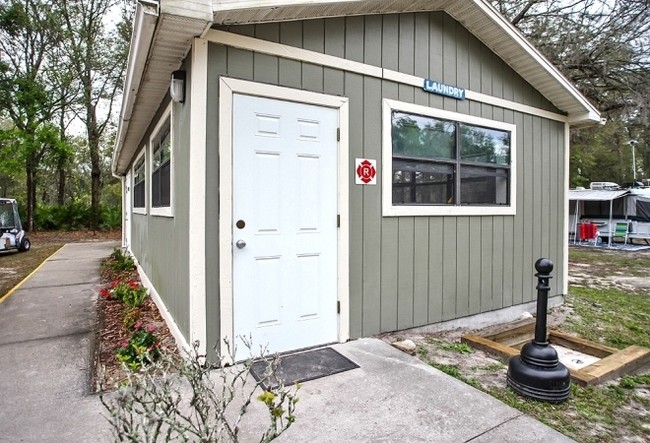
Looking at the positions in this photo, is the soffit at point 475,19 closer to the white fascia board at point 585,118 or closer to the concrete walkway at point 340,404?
the white fascia board at point 585,118

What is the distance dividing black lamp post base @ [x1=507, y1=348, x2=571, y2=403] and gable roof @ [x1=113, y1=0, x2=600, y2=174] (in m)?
3.07

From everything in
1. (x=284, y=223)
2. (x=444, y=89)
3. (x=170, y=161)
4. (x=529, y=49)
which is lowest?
(x=284, y=223)

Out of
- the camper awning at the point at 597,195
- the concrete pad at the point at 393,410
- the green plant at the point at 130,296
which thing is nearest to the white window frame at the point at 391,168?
the concrete pad at the point at 393,410

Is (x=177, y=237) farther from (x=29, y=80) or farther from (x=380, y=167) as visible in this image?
(x=29, y=80)

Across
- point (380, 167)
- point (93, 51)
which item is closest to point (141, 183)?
point (380, 167)

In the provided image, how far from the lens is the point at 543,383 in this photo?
2.59m

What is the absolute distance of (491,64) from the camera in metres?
4.49

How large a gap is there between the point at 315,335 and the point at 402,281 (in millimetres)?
1051

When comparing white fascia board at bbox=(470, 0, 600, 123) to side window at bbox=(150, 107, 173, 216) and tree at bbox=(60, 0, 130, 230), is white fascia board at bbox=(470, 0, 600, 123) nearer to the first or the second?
side window at bbox=(150, 107, 173, 216)

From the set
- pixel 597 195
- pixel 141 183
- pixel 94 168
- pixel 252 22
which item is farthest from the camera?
pixel 94 168

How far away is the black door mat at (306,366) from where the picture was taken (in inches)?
107

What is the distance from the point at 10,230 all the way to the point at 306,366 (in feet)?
35.7

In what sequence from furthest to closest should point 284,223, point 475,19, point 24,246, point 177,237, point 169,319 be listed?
point 24,246
point 475,19
point 169,319
point 177,237
point 284,223

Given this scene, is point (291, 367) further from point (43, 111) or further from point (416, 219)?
point (43, 111)
